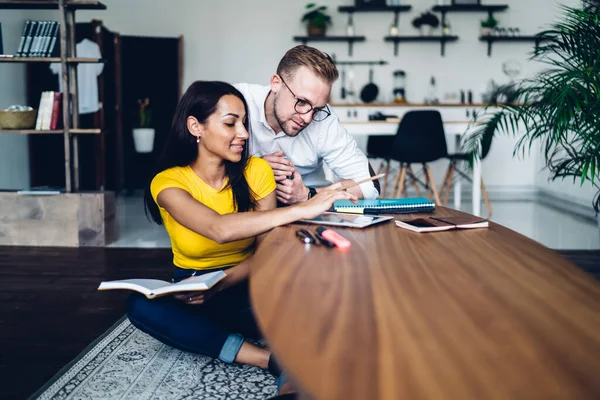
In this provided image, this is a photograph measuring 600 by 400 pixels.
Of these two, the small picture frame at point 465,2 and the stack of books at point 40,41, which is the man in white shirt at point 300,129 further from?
the small picture frame at point 465,2

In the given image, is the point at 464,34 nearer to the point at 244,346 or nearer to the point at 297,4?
the point at 297,4

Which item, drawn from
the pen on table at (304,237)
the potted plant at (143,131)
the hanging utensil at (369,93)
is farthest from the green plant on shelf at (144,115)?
the pen on table at (304,237)

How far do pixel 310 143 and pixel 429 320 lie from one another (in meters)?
1.72

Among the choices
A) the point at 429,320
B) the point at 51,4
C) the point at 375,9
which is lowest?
the point at 429,320

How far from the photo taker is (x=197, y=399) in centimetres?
175

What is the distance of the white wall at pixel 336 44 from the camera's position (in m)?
7.05

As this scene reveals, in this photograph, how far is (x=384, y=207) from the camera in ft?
6.56

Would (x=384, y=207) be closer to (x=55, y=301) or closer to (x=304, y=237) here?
(x=304, y=237)

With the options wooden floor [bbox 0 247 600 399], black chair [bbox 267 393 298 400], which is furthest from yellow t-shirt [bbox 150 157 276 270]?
black chair [bbox 267 393 298 400]

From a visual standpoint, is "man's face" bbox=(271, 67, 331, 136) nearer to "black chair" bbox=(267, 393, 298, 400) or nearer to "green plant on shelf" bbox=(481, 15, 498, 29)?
"black chair" bbox=(267, 393, 298, 400)

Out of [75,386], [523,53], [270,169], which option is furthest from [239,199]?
[523,53]

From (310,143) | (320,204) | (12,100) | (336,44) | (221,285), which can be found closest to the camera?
(320,204)

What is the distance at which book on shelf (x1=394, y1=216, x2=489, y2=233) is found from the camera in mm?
1671

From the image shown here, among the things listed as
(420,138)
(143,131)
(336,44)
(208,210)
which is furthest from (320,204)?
(336,44)
